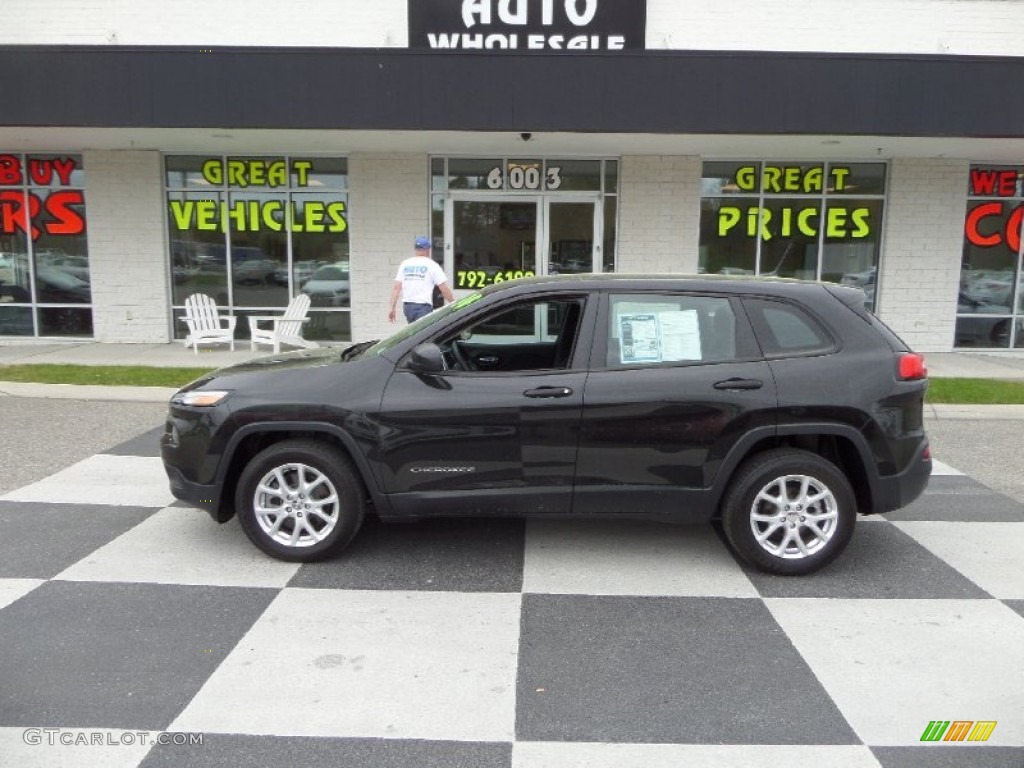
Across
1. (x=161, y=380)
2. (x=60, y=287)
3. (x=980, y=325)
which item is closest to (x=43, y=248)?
(x=60, y=287)

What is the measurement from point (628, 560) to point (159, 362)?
9263 mm

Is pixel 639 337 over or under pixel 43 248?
under

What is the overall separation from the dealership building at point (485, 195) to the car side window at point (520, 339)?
678cm

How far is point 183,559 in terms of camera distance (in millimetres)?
4902

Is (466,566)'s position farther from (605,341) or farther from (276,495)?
(605,341)

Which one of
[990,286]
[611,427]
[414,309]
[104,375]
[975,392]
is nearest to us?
[611,427]

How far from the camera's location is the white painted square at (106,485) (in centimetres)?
600

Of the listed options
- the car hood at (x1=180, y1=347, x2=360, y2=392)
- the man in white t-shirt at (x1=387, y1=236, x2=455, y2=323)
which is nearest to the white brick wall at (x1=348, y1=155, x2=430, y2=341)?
A: the man in white t-shirt at (x1=387, y1=236, x2=455, y2=323)

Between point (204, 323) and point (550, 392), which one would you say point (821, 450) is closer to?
point (550, 392)

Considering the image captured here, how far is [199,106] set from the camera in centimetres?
1088

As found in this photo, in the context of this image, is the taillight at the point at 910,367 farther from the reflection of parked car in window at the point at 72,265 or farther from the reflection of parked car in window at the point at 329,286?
the reflection of parked car in window at the point at 72,265

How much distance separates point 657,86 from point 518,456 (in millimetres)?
7730

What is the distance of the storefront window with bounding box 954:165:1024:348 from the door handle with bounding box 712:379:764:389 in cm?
1129

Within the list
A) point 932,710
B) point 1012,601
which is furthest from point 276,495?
point 1012,601
